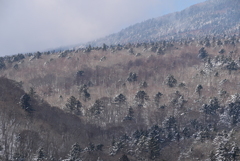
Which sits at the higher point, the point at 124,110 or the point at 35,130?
the point at 35,130

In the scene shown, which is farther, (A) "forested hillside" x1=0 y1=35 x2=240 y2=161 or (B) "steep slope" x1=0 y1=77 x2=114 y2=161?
(A) "forested hillside" x1=0 y1=35 x2=240 y2=161

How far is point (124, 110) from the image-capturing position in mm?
90812

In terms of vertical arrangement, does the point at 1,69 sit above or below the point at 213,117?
above

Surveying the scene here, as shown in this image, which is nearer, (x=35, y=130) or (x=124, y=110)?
(x=35, y=130)

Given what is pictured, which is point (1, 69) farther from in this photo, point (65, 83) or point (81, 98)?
point (81, 98)

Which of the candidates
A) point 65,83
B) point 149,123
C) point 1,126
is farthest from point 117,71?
point 1,126

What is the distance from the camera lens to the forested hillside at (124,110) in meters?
62.7

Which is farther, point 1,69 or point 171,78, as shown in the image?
point 1,69

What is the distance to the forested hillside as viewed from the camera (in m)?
62.7

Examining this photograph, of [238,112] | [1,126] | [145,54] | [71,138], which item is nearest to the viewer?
[1,126]

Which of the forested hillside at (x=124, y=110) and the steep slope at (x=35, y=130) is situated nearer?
the steep slope at (x=35, y=130)

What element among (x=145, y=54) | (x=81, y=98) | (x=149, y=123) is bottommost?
(x=149, y=123)

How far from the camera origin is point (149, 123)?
83.1 m

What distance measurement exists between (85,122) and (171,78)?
138ft
